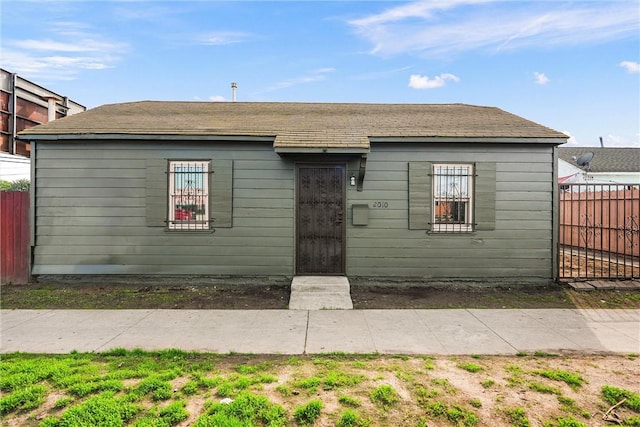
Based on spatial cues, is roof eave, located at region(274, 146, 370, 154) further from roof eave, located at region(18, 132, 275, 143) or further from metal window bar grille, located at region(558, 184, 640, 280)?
metal window bar grille, located at region(558, 184, 640, 280)

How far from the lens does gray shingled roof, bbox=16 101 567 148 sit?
6.50 metres

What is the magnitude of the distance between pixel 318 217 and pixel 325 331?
2811 mm

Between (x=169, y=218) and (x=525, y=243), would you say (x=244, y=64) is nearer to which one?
(x=169, y=218)

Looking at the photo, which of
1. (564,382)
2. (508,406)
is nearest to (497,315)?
(564,382)

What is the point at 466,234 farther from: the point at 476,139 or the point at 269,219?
→ the point at 269,219

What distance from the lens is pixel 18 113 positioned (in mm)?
12859

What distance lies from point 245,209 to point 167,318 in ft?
8.51

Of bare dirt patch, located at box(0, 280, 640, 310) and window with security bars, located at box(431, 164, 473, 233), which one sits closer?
bare dirt patch, located at box(0, 280, 640, 310)

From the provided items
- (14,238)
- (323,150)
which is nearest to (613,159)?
(323,150)

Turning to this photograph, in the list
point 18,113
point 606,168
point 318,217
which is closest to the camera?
point 318,217

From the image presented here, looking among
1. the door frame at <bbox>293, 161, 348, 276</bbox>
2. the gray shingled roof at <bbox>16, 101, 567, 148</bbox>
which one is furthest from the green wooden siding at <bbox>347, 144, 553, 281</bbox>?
the gray shingled roof at <bbox>16, 101, 567, 148</bbox>

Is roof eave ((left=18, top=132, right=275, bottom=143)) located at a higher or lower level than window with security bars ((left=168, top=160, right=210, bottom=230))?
higher

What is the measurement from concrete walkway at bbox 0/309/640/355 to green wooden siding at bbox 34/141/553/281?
1580 mm

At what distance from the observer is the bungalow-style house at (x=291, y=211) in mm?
6668
